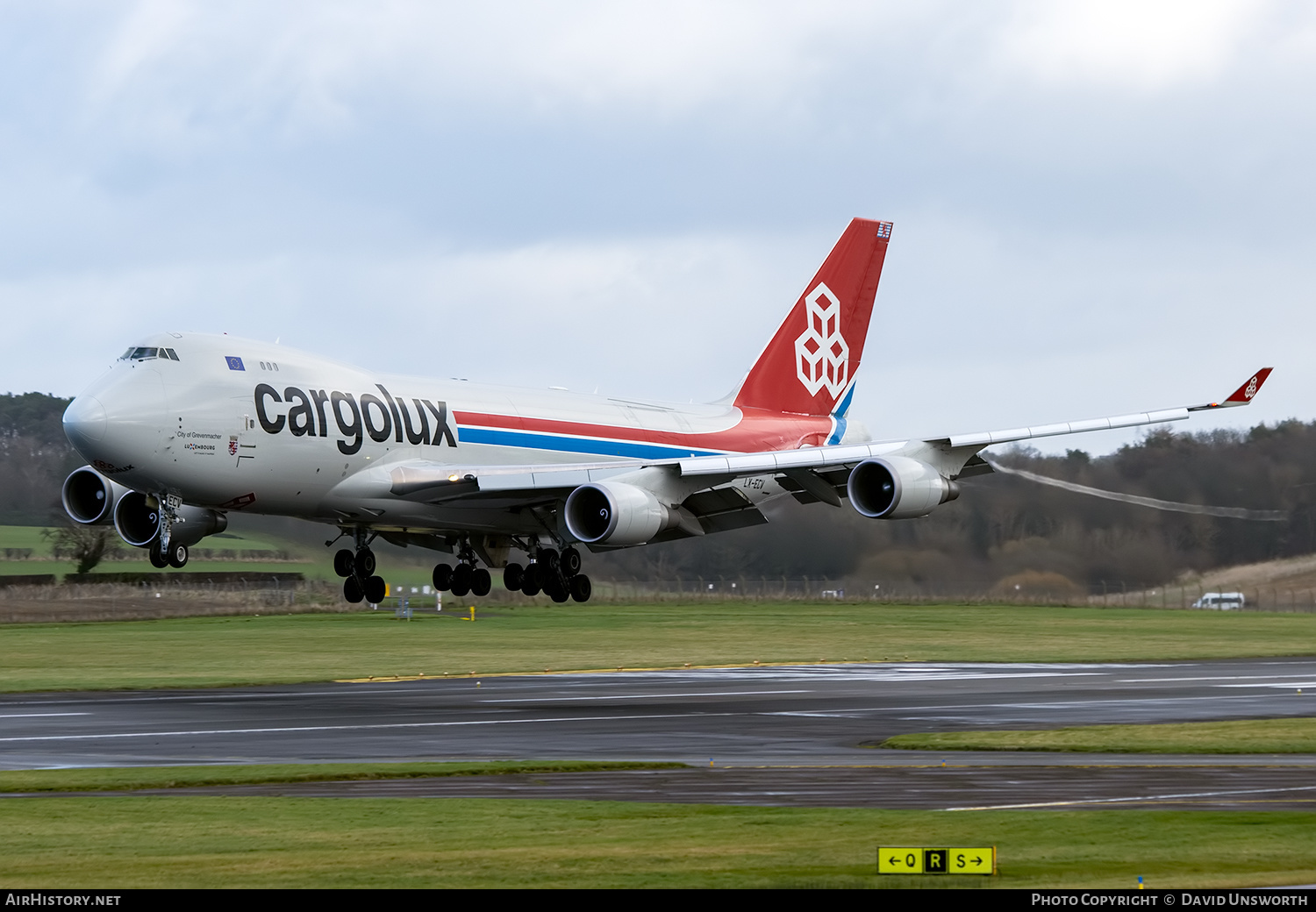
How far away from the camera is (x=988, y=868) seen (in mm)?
13852

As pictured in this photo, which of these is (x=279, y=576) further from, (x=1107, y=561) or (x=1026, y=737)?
(x=1026, y=737)

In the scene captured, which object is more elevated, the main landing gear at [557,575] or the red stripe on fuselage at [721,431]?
the red stripe on fuselage at [721,431]

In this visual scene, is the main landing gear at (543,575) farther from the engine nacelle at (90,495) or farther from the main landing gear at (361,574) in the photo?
the engine nacelle at (90,495)

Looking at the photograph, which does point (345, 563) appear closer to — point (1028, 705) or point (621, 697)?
point (621, 697)

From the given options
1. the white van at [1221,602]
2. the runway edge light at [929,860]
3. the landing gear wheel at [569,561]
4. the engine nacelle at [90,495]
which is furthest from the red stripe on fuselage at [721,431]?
the white van at [1221,602]

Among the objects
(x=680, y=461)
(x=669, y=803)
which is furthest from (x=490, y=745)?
(x=680, y=461)

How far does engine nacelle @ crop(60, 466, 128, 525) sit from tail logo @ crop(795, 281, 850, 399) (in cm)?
2292

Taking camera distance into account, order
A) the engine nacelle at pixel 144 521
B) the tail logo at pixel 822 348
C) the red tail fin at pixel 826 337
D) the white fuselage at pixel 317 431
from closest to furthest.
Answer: the white fuselage at pixel 317 431 < the engine nacelle at pixel 144 521 < the red tail fin at pixel 826 337 < the tail logo at pixel 822 348

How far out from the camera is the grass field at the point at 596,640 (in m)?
59.3

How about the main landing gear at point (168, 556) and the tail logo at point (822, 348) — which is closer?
the main landing gear at point (168, 556)

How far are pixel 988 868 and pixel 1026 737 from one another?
19.6 metres

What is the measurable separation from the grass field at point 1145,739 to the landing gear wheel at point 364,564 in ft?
73.5

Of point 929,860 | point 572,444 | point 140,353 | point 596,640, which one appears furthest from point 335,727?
point 596,640

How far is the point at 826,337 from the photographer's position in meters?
60.4
